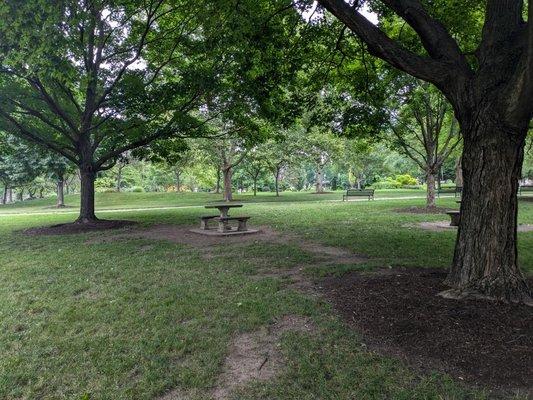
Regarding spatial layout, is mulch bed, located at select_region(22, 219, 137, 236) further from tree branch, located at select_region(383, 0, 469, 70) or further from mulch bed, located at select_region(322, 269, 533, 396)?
tree branch, located at select_region(383, 0, 469, 70)

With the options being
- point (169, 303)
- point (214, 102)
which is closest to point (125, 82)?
point (214, 102)

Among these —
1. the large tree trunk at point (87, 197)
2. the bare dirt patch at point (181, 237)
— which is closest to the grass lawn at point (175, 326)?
the bare dirt patch at point (181, 237)

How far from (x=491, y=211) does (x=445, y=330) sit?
156 cm

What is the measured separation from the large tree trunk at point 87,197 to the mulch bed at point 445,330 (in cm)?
1141

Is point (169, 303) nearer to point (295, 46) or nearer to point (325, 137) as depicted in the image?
point (295, 46)

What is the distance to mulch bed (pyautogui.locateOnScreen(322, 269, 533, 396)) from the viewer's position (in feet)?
10.8

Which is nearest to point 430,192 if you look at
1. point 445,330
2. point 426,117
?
point 426,117

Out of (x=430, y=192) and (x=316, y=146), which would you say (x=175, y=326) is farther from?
(x=316, y=146)

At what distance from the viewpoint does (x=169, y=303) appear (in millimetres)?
5121

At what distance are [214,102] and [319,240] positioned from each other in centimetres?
674

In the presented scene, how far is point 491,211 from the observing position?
15.0ft

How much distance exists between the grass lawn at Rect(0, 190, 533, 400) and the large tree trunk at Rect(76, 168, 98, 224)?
214 inches

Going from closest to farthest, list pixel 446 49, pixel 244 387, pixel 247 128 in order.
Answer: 1. pixel 244 387
2. pixel 446 49
3. pixel 247 128

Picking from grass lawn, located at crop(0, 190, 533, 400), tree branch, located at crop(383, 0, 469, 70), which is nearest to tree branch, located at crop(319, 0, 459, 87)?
tree branch, located at crop(383, 0, 469, 70)
